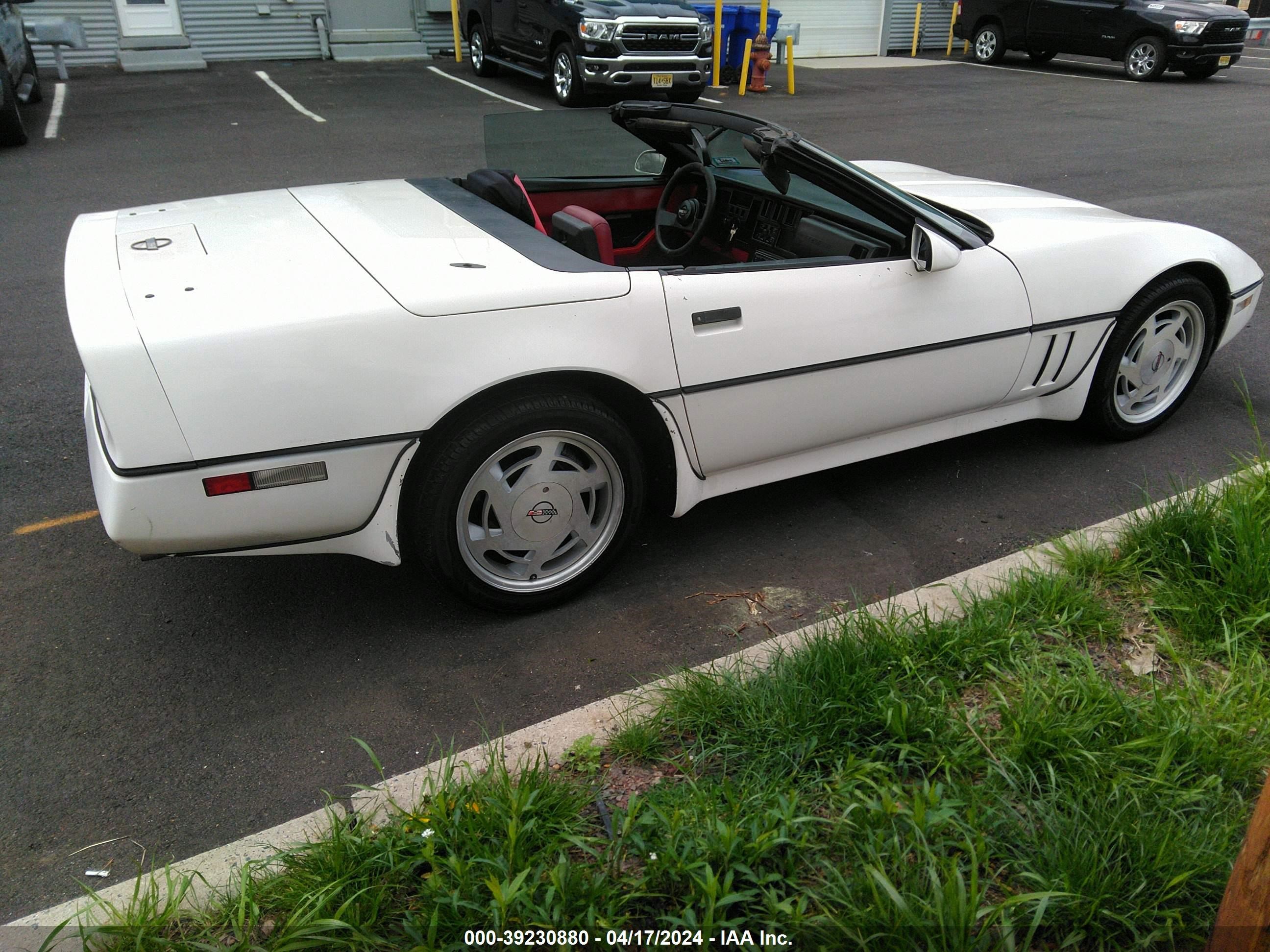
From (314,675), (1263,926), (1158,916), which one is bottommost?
(314,675)

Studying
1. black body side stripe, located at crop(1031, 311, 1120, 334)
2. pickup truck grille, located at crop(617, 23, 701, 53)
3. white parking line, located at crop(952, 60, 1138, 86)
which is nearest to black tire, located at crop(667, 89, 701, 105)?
pickup truck grille, located at crop(617, 23, 701, 53)

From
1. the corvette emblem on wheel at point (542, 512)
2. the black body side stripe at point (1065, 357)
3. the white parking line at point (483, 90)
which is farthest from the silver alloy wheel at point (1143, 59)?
the corvette emblem on wheel at point (542, 512)

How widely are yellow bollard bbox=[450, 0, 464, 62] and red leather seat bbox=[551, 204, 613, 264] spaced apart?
14173 millimetres

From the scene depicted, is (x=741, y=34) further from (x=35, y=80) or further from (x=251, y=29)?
(x=35, y=80)

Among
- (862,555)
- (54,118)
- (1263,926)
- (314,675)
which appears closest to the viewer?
(1263,926)

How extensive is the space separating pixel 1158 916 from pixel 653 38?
38.5 ft

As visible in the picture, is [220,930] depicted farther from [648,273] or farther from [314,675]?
[648,273]

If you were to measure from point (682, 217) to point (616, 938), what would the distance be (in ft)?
9.57

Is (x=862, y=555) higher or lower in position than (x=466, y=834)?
lower

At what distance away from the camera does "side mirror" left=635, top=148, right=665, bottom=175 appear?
13.9ft

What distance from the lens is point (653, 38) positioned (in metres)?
11.9

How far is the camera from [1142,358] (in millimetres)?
4004

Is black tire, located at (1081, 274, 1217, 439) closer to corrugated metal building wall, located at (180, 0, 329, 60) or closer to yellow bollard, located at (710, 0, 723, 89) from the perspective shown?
yellow bollard, located at (710, 0, 723, 89)

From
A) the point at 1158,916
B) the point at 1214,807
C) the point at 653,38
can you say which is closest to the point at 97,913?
the point at 1158,916
